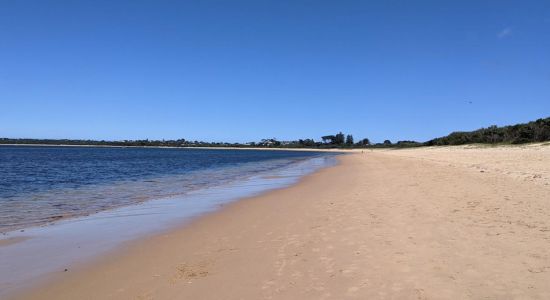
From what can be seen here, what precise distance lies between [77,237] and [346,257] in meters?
6.12

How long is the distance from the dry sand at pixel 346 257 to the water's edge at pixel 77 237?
1.60 ft

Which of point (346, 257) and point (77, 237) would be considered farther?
point (77, 237)

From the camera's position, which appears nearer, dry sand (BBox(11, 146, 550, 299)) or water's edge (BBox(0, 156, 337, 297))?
dry sand (BBox(11, 146, 550, 299))

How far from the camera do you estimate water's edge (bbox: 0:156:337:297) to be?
21.3 ft

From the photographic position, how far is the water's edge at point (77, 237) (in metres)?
6.49

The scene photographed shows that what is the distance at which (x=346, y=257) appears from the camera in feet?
21.2

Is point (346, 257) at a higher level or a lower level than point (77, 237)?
higher

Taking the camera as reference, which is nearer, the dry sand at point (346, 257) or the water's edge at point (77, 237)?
the dry sand at point (346, 257)

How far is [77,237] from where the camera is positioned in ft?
29.6

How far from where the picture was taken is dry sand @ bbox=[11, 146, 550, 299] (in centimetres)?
505

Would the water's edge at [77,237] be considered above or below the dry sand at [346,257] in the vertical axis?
below

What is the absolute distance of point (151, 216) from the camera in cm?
1181

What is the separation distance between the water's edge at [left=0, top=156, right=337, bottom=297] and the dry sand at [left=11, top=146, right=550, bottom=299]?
0.49 metres

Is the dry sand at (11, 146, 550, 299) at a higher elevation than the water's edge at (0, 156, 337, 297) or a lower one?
higher
